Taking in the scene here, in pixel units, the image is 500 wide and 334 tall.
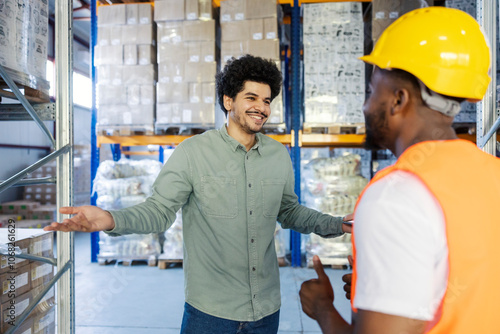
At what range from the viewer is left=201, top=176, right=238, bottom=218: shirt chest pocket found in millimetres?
1846

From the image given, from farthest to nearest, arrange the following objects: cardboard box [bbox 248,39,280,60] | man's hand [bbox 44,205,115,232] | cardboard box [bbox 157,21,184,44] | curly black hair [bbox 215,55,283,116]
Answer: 1. cardboard box [bbox 157,21,184,44]
2. cardboard box [bbox 248,39,280,60]
3. curly black hair [bbox 215,55,283,116]
4. man's hand [bbox 44,205,115,232]

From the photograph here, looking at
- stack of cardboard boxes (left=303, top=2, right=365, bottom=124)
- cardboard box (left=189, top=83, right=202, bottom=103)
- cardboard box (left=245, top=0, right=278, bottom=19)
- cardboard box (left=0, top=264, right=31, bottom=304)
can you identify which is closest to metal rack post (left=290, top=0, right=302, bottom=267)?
stack of cardboard boxes (left=303, top=2, right=365, bottom=124)

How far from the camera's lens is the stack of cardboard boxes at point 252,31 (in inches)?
190

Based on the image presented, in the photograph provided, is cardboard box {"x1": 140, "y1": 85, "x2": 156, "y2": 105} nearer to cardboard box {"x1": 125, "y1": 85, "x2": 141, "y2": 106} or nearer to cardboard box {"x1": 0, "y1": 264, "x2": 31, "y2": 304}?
cardboard box {"x1": 125, "y1": 85, "x2": 141, "y2": 106}

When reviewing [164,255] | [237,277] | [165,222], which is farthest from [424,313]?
[164,255]

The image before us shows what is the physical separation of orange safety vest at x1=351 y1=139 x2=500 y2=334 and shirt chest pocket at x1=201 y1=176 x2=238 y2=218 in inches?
45.0

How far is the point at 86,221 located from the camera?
57.1 inches

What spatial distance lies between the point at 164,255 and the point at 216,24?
3584 millimetres

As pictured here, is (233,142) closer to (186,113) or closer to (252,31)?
(186,113)

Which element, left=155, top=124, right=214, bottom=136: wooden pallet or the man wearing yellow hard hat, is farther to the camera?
left=155, top=124, right=214, bottom=136: wooden pallet

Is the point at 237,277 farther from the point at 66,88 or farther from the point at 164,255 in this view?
the point at 164,255

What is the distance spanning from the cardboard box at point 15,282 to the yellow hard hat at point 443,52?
6.96 ft

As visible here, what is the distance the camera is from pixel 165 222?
1.79 meters

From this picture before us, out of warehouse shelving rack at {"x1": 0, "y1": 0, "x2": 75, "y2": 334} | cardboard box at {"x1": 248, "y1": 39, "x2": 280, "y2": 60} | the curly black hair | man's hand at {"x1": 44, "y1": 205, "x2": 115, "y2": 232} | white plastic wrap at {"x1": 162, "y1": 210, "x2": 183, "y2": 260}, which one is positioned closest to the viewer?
man's hand at {"x1": 44, "y1": 205, "x2": 115, "y2": 232}
